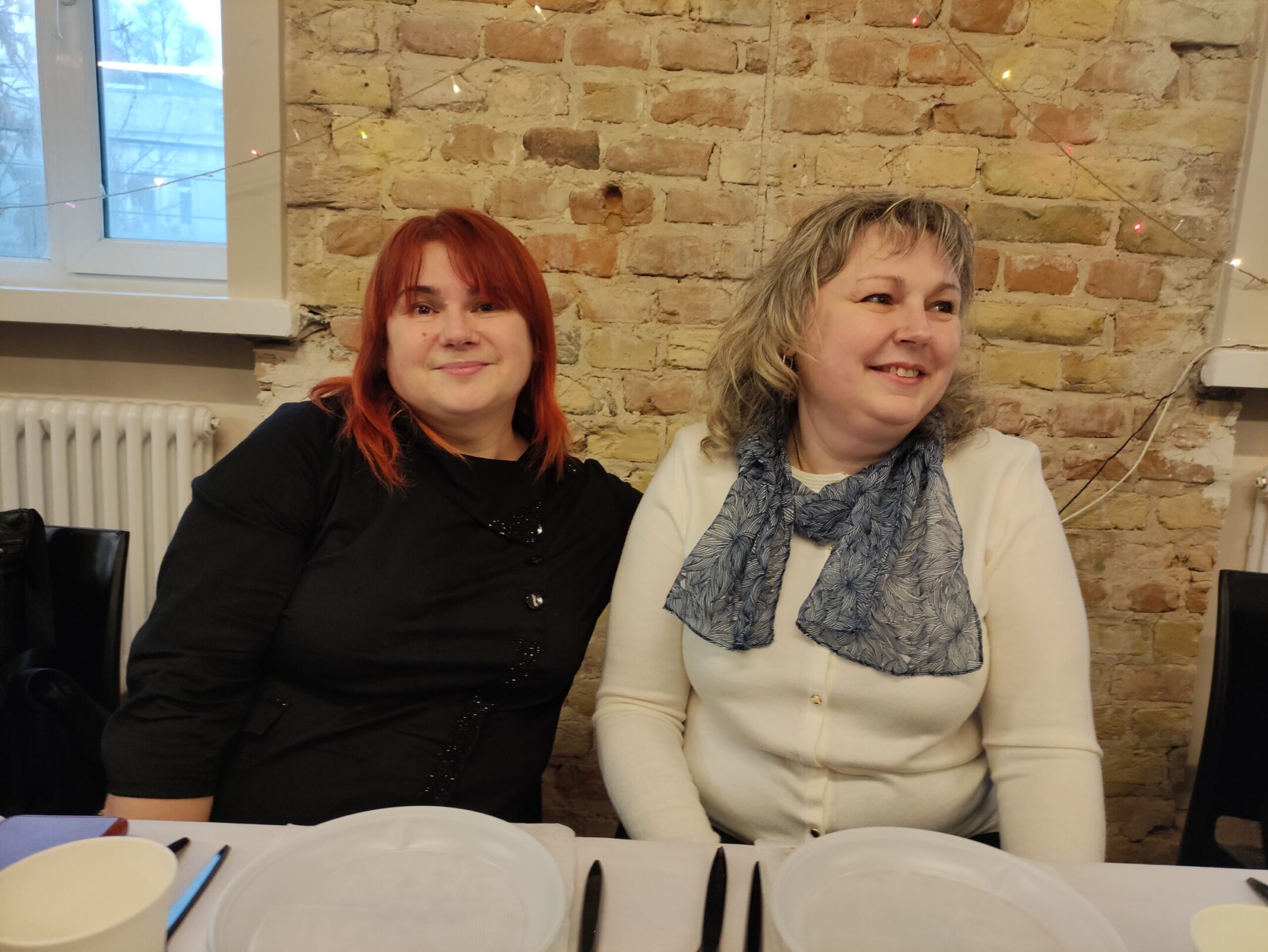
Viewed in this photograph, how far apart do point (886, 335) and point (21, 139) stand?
7.03ft

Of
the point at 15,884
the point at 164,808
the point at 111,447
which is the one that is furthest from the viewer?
the point at 111,447

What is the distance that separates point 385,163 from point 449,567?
1.01 m

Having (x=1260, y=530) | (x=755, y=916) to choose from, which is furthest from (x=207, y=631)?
(x=1260, y=530)

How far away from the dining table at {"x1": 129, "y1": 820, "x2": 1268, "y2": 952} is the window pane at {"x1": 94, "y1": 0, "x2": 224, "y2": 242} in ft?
5.78

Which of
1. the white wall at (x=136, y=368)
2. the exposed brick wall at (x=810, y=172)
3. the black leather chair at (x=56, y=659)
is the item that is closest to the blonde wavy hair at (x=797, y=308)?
the exposed brick wall at (x=810, y=172)

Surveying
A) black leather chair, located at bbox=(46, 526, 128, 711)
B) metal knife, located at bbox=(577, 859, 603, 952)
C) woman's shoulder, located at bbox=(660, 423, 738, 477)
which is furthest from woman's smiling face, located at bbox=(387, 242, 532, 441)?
metal knife, located at bbox=(577, 859, 603, 952)

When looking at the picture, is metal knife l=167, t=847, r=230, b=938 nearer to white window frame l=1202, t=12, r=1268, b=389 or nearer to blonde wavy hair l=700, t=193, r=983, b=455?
blonde wavy hair l=700, t=193, r=983, b=455

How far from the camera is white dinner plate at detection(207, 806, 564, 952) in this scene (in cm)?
57

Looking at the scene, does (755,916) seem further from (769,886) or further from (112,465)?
(112,465)

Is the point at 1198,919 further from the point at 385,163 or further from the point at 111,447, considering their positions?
the point at 111,447

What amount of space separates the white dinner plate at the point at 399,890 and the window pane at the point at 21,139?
6.68 ft

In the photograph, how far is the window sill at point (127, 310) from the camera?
1788 mm

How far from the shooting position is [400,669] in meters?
1.11

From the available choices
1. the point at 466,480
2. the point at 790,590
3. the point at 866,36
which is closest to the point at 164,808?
the point at 466,480
